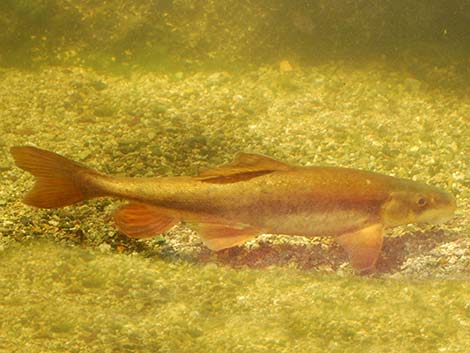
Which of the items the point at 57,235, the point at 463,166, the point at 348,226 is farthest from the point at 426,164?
the point at 57,235

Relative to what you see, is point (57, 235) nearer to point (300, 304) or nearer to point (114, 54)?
point (300, 304)

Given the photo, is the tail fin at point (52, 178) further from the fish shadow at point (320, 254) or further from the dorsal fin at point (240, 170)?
the fish shadow at point (320, 254)

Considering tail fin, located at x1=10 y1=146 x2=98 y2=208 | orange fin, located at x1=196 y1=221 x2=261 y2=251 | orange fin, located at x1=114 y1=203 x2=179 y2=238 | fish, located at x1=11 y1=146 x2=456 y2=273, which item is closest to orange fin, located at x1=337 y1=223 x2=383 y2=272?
fish, located at x1=11 y1=146 x2=456 y2=273

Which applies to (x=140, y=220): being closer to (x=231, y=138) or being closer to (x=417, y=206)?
(x=417, y=206)

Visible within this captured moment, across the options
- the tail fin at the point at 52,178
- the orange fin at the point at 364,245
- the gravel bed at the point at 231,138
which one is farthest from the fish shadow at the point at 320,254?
the tail fin at the point at 52,178

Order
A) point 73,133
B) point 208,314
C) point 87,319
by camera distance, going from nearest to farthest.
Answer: point 87,319 < point 208,314 < point 73,133
